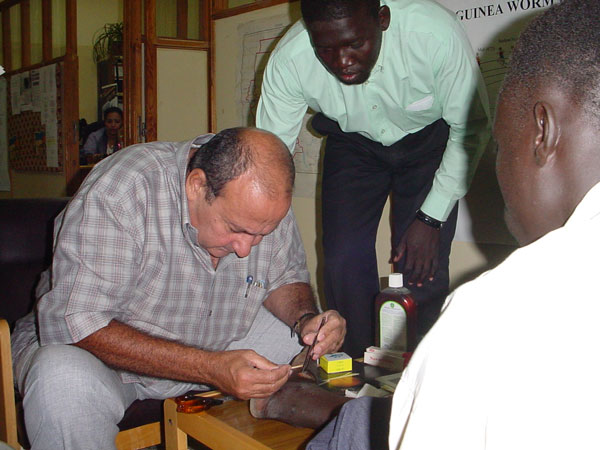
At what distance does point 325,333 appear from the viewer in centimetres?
146

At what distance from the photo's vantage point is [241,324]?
1.63 m

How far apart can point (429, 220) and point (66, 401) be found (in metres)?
1.12

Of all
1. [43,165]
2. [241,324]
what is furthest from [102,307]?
[43,165]

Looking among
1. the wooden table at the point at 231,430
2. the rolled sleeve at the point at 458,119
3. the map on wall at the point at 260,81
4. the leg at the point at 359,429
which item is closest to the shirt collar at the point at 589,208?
the leg at the point at 359,429

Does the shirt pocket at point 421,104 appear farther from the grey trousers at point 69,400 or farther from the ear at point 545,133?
the ear at point 545,133

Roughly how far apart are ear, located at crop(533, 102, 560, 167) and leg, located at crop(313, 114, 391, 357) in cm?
133

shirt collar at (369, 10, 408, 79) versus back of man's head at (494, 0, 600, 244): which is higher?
shirt collar at (369, 10, 408, 79)

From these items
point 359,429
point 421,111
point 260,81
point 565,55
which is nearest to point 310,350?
point 359,429

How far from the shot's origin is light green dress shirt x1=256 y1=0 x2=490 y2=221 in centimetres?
174

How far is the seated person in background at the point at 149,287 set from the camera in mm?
1275

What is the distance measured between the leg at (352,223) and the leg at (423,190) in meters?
0.06

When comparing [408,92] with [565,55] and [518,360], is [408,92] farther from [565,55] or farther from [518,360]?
[518,360]

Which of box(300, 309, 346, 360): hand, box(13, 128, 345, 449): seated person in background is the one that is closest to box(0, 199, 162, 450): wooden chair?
box(13, 128, 345, 449): seated person in background

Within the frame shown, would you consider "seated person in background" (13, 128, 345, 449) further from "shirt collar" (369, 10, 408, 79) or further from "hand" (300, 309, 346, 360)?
"shirt collar" (369, 10, 408, 79)
